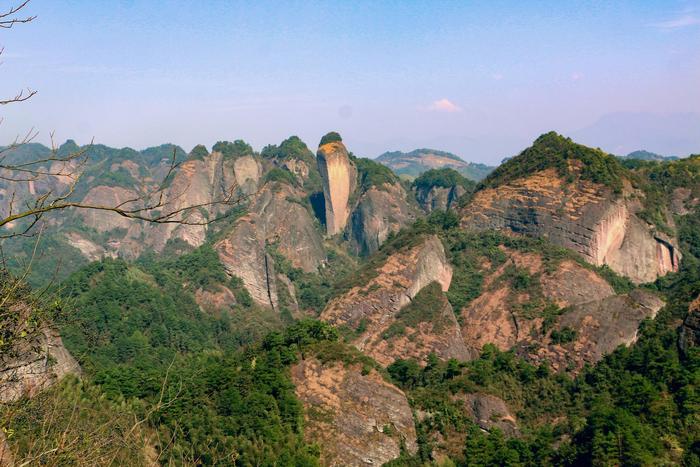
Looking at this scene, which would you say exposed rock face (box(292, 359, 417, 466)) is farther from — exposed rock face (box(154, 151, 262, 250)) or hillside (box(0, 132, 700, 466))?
exposed rock face (box(154, 151, 262, 250))

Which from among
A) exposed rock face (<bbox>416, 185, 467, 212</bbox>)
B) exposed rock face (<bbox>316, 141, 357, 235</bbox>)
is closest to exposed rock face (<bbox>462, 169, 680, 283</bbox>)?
exposed rock face (<bbox>316, 141, 357, 235</bbox>)

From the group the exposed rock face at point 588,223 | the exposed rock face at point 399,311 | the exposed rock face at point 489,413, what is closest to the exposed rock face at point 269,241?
the exposed rock face at point 399,311

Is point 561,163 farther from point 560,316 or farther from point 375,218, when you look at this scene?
point 375,218

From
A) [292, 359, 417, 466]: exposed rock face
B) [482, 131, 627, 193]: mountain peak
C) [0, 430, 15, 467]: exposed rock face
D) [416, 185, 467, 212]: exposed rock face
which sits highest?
[482, 131, 627, 193]: mountain peak

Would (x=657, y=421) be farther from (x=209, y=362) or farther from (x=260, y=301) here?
(x=260, y=301)

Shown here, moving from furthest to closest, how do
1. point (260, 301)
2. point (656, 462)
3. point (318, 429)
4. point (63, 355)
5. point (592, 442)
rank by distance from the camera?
point (260, 301), point (63, 355), point (318, 429), point (592, 442), point (656, 462)

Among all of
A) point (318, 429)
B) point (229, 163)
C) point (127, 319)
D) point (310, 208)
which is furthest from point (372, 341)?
point (229, 163)

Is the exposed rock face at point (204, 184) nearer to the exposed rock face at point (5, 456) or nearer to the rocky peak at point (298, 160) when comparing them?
the rocky peak at point (298, 160)

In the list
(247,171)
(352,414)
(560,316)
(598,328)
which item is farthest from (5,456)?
(247,171)
